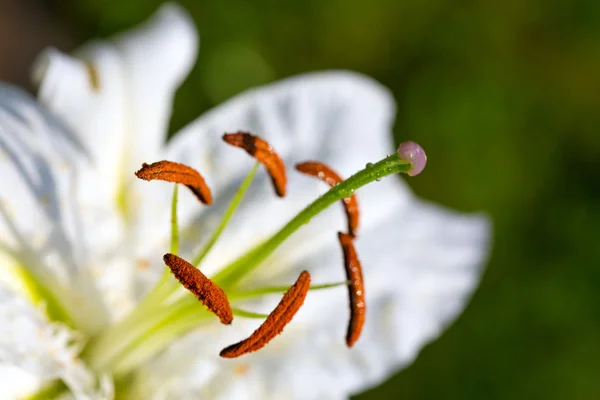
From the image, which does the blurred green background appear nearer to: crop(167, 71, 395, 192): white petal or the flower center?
crop(167, 71, 395, 192): white petal

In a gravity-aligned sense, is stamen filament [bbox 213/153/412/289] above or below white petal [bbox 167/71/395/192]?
below

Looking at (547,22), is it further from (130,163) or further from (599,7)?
(130,163)

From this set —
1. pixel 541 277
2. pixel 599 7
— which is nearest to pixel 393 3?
pixel 599 7

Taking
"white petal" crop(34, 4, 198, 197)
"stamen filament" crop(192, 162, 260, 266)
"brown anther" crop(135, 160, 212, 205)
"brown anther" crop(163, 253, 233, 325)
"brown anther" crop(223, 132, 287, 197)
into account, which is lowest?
"brown anther" crop(163, 253, 233, 325)

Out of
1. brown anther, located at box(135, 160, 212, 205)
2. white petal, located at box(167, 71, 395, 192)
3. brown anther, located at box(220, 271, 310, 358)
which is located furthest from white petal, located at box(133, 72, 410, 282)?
brown anther, located at box(220, 271, 310, 358)

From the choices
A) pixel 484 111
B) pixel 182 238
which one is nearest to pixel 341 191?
pixel 182 238

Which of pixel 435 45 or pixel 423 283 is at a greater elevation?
pixel 435 45

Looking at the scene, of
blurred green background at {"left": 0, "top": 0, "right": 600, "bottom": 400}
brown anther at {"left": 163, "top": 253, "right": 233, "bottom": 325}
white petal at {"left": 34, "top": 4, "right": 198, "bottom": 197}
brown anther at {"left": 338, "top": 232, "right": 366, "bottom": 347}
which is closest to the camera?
brown anther at {"left": 163, "top": 253, "right": 233, "bottom": 325}

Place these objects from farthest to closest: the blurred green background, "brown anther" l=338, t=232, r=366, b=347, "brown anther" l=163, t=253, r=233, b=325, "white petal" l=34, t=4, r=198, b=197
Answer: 1. the blurred green background
2. "white petal" l=34, t=4, r=198, b=197
3. "brown anther" l=338, t=232, r=366, b=347
4. "brown anther" l=163, t=253, r=233, b=325
